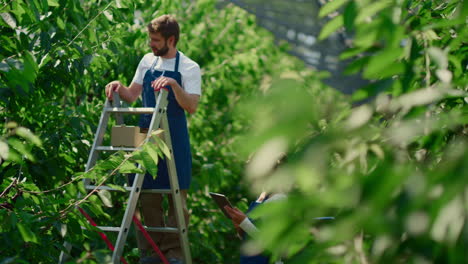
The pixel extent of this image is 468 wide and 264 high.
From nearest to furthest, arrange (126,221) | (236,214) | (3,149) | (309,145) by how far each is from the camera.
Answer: (309,145)
(3,149)
(236,214)
(126,221)

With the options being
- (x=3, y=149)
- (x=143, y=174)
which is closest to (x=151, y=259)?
(x=143, y=174)

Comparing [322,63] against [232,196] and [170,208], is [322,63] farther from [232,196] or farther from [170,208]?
[170,208]

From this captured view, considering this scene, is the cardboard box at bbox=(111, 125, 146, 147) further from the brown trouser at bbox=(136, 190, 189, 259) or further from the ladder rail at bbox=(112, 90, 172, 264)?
the brown trouser at bbox=(136, 190, 189, 259)

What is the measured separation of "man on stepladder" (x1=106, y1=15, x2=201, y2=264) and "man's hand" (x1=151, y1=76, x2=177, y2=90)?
0.43 ft

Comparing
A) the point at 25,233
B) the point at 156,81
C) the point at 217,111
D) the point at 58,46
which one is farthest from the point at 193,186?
the point at 25,233

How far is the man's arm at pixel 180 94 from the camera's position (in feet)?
13.1

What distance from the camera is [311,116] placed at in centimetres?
101

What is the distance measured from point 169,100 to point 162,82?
33 cm

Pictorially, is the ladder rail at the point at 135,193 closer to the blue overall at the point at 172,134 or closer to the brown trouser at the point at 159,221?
the blue overall at the point at 172,134

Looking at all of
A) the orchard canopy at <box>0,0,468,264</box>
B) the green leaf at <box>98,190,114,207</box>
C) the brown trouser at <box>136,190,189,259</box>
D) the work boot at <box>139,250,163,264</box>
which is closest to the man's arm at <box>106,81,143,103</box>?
the orchard canopy at <box>0,0,468,264</box>

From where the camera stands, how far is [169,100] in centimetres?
432

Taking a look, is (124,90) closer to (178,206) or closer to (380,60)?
(178,206)

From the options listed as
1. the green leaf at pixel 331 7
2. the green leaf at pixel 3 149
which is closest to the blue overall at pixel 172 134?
the green leaf at pixel 3 149

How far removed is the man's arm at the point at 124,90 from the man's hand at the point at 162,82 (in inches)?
17.4
